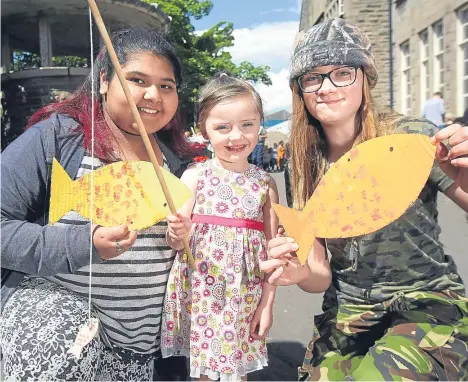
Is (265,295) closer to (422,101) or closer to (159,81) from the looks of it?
(159,81)

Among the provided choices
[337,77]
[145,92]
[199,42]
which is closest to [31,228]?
[145,92]

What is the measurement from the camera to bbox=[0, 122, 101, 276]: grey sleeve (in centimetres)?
152

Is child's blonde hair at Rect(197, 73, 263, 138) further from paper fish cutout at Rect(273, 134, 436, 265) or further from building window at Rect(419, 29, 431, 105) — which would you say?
building window at Rect(419, 29, 431, 105)

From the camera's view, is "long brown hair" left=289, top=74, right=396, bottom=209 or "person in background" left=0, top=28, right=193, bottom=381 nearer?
"person in background" left=0, top=28, right=193, bottom=381

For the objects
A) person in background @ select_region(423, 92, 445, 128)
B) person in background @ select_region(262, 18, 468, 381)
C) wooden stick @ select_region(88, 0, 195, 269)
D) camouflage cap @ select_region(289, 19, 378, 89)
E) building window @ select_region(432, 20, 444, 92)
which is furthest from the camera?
building window @ select_region(432, 20, 444, 92)

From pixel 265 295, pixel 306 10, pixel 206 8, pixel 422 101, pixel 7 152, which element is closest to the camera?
pixel 7 152

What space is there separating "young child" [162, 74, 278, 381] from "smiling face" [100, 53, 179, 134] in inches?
9.8

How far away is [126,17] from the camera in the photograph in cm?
1099

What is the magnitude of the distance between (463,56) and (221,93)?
33.9ft

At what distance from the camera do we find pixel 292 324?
3.44 m

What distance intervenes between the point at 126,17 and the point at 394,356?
11.0m

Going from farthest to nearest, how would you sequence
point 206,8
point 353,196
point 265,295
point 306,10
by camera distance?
point 306,10
point 206,8
point 265,295
point 353,196

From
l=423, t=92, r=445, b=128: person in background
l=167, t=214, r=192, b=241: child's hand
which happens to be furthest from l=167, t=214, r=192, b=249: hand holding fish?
l=423, t=92, r=445, b=128: person in background

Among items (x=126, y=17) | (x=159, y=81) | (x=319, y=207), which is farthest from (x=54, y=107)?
(x=126, y=17)
